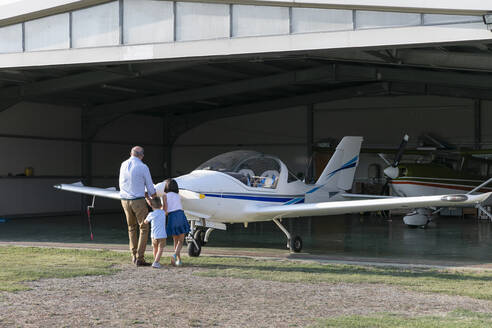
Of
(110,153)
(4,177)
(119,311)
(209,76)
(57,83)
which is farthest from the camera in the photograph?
(110,153)

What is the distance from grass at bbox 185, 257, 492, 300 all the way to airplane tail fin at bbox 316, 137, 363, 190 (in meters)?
3.95

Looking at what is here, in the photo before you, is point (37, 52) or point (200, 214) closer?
point (200, 214)

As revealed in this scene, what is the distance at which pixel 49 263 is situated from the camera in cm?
854

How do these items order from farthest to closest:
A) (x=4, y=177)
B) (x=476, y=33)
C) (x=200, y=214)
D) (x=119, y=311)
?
(x=4, y=177) → (x=200, y=214) → (x=476, y=33) → (x=119, y=311)

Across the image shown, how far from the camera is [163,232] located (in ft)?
26.9

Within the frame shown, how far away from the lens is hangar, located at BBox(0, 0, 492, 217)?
9938 mm

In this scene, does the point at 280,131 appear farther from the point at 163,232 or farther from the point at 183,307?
the point at 183,307

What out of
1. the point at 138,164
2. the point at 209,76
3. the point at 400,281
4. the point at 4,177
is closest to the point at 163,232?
the point at 138,164

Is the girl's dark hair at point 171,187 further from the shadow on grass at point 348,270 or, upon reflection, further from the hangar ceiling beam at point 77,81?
the hangar ceiling beam at point 77,81

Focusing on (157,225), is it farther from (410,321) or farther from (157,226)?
(410,321)

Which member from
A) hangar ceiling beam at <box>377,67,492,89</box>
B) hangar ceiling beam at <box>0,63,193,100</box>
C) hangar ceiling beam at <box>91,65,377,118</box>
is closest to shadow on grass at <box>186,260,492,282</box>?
hangar ceiling beam at <box>0,63,193,100</box>

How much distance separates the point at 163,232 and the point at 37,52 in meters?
6.47

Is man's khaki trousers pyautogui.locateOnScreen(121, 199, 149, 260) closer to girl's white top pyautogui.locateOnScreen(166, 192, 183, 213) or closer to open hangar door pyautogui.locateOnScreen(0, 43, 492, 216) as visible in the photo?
girl's white top pyautogui.locateOnScreen(166, 192, 183, 213)

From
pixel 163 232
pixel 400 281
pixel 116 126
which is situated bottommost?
pixel 400 281
